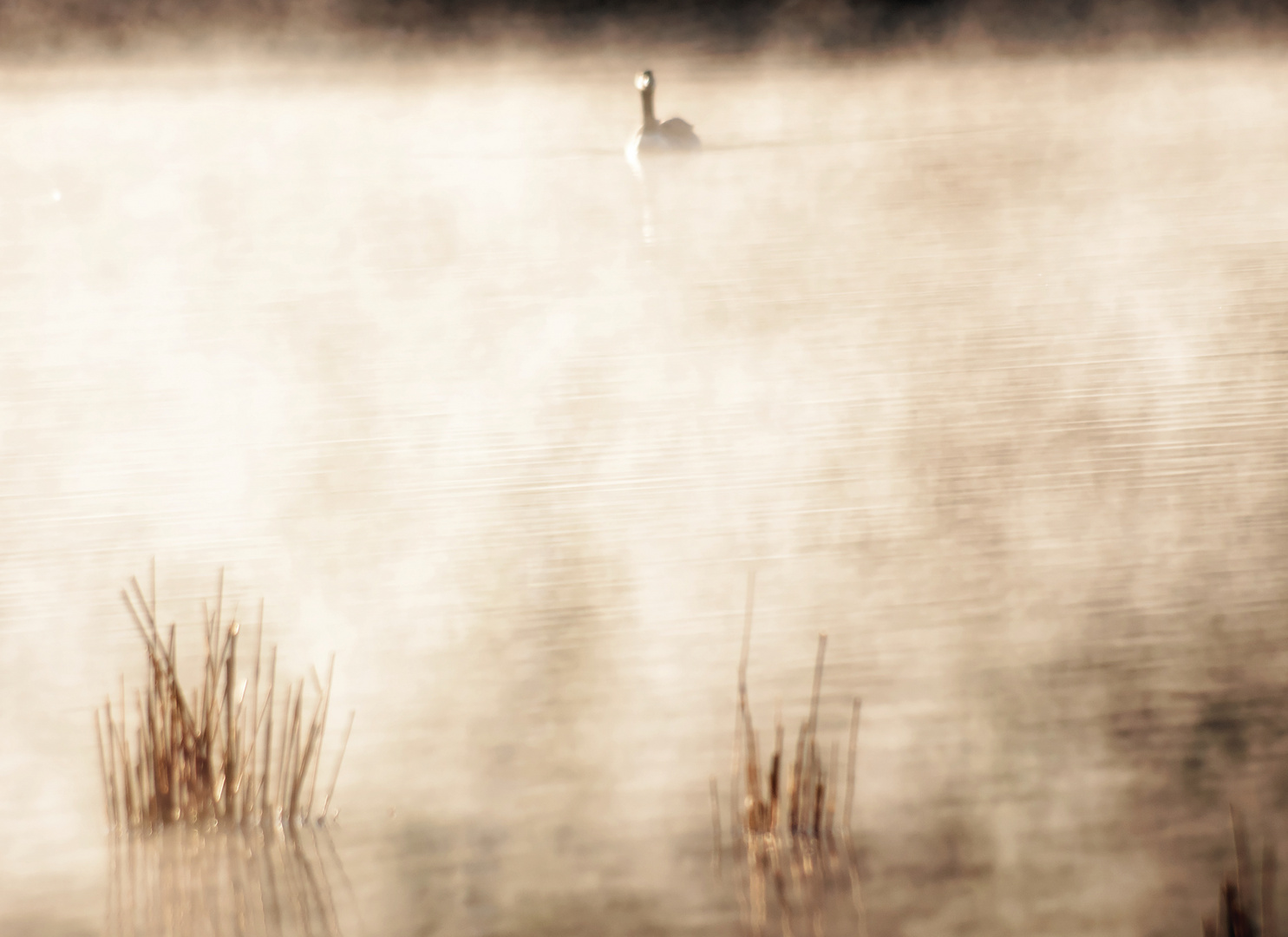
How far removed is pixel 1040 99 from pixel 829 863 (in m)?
5.03

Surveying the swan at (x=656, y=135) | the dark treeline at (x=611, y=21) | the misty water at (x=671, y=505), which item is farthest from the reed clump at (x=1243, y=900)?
the dark treeline at (x=611, y=21)

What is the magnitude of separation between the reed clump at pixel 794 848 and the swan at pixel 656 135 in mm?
3530

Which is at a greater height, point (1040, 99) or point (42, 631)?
point (1040, 99)

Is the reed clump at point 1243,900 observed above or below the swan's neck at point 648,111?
below

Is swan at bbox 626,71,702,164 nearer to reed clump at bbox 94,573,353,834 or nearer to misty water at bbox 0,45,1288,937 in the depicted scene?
misty water at bbox 0,45,1288,937

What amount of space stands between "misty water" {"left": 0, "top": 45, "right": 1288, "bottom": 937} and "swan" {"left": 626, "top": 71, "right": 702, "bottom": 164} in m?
0.10

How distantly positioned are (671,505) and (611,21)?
519 centimetres

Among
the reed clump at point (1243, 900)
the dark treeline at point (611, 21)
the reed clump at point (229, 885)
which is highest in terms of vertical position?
the dark treeline at point (611, 21)

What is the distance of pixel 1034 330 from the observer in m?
3.02

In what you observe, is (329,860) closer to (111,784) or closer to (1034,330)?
(111,784)

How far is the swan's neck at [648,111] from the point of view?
4852 millimetres

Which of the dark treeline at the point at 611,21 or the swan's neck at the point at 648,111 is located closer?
the swan's neck at the point at 648,111

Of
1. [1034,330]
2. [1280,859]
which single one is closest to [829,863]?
[1280,859]

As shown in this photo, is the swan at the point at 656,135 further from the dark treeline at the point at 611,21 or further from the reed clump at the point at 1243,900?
the reed clump at the point at 1243,900
